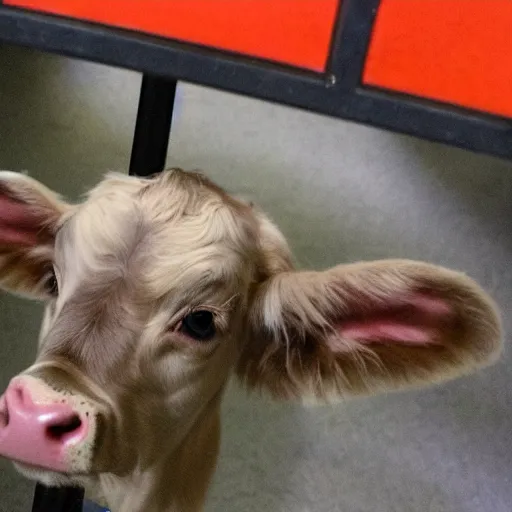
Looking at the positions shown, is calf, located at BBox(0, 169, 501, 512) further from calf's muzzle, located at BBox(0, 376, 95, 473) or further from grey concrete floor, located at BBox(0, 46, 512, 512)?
grey concrete floor, located at BBox(0, 46, 512, 512)

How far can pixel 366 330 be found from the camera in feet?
2.55

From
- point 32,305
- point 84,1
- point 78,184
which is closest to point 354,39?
point 84,1

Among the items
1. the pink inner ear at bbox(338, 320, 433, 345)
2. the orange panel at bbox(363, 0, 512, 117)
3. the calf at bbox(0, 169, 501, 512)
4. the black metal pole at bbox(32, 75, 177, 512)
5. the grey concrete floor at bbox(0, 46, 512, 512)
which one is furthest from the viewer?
the grey concrete floor at bbox(0, 46, 512, 512)

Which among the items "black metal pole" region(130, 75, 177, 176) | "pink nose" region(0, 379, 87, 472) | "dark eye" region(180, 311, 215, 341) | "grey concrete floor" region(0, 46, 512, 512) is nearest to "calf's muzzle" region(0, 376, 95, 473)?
"pink nose" region(0, 379, 87, 472)

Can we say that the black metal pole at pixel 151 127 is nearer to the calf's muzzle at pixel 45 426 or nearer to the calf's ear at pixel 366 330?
the calf's ear at pixel 366 330

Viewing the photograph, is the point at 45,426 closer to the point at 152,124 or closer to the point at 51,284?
the point at 51,284

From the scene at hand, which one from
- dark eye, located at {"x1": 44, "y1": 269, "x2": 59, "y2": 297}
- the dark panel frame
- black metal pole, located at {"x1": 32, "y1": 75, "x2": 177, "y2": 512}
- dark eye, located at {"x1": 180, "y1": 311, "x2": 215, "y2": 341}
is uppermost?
the dark panel frame

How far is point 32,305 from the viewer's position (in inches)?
62.2

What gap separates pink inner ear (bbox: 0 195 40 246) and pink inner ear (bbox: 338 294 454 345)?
35cm

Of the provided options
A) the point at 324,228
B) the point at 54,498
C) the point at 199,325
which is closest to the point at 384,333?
the point at 199,325

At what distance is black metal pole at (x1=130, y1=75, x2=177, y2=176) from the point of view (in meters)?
0.91

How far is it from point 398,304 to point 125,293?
0.84 ft

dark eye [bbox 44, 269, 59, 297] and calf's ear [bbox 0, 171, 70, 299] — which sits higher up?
calf's ear [bbox 0, 171, 70, 299]

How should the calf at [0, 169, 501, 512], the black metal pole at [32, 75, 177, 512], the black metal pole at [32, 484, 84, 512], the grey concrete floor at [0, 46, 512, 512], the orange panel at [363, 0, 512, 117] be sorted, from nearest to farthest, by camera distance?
the orange panel at [363, 0, 512, 117] → the calf at [0, 169, 501, 512] → the black metal pole at [32, 75, 177, 512] → the black metal pole at [32, 484, 84, 512] → the grey concrete floor at [0, 46, 512, 512]
